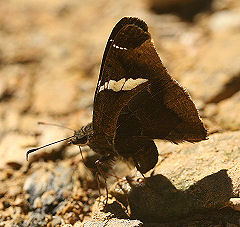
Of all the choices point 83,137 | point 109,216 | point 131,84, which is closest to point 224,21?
point 131,84

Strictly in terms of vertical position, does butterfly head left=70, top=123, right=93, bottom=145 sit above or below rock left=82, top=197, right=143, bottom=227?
above

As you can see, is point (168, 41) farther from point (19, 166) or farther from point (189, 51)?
point (19, 166)

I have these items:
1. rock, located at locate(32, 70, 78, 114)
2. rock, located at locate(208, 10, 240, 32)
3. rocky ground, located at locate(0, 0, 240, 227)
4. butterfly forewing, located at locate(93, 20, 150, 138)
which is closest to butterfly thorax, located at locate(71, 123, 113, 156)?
butterfly forewing, located at locate(93, 20, 150, 138)

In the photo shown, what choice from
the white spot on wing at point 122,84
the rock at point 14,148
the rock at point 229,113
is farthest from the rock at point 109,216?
the rock at point 229,113

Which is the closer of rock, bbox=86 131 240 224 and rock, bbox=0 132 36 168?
rock, bbox=86 131 240 224

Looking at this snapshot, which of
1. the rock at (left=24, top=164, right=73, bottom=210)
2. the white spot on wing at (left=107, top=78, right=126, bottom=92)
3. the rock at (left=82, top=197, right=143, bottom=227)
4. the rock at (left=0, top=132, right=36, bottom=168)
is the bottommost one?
the rock at (left=82, top=197, right=143, bottom=227)

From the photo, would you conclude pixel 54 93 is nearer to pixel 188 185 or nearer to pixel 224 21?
pixel 188 185

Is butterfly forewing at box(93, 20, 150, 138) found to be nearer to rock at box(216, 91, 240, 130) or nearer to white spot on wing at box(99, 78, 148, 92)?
white spot on wing at box(99, 78, 148, 92)
